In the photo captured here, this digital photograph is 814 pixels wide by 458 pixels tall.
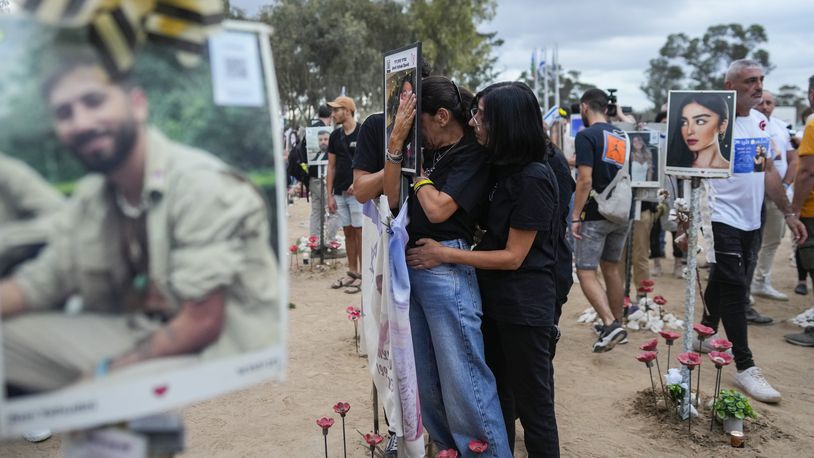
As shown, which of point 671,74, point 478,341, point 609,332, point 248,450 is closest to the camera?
point 478,341

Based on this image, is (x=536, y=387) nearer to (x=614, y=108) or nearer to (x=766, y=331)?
(x=766, y=331)

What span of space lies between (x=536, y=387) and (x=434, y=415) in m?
0.53

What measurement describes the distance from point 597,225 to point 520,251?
2.82 meters

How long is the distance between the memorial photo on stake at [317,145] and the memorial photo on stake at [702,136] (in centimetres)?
512

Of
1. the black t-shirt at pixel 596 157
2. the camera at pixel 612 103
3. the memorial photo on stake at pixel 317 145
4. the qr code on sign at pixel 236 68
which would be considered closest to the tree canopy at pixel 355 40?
the memorial photo on stake at pixel 317 145

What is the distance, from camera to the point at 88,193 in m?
1.16

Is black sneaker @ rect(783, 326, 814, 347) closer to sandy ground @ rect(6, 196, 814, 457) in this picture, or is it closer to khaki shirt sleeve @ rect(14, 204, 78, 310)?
sandy ground @ rect(6, 196, 814, 457)

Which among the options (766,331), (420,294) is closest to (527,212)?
(420,294)

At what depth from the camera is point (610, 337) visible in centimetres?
506

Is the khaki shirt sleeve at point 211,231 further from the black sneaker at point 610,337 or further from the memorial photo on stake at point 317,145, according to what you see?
the memorial photo on stake at point 317,145

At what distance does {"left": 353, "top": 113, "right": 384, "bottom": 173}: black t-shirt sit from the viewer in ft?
10.4

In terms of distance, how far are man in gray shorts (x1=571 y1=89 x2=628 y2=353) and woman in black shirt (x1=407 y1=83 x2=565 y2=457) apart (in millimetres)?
2382

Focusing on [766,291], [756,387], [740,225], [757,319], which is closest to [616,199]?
[740,225]

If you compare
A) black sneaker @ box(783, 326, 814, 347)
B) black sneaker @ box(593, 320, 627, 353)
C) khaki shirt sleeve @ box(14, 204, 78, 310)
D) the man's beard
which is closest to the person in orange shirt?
black sneaker @ box(783, 326, 814, 347)
